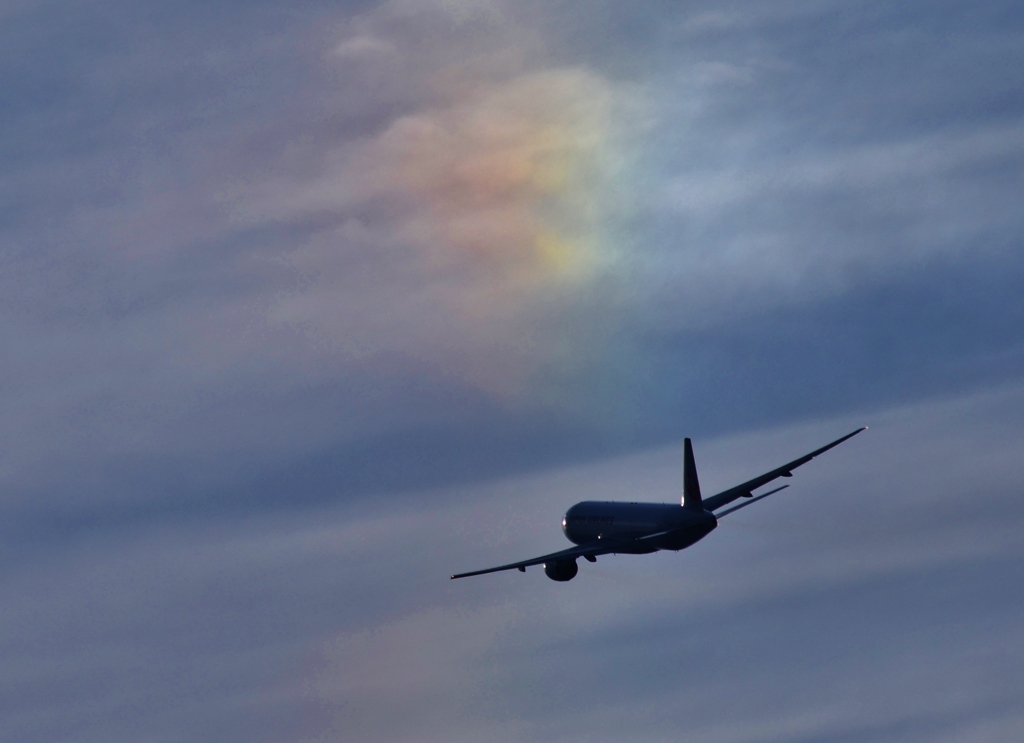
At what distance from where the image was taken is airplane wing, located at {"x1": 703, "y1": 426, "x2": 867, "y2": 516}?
561 ft

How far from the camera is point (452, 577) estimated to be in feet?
533

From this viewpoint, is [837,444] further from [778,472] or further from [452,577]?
→ [452,577]

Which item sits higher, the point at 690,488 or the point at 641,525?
the point at 690,488

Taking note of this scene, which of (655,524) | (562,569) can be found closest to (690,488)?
(655,524)

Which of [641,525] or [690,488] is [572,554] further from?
[690,488]

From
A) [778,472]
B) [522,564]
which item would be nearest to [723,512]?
[778,472]

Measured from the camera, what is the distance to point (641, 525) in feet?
584

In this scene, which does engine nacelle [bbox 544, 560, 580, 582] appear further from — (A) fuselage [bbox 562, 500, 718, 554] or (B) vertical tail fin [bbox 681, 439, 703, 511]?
(B) vertical tail fin [bbox 681, 439, 703, 511]

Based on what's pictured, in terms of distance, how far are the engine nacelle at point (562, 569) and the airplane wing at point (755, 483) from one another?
19.3m

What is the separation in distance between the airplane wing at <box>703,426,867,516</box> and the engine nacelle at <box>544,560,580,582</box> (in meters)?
19.3

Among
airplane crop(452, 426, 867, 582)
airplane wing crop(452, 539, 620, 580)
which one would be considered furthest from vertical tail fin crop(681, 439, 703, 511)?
airplane wing crop(452, 539, 620, 580)

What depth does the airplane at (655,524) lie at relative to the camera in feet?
558

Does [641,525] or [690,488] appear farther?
[641,525]

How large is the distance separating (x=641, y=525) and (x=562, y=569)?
11860 millimetres
